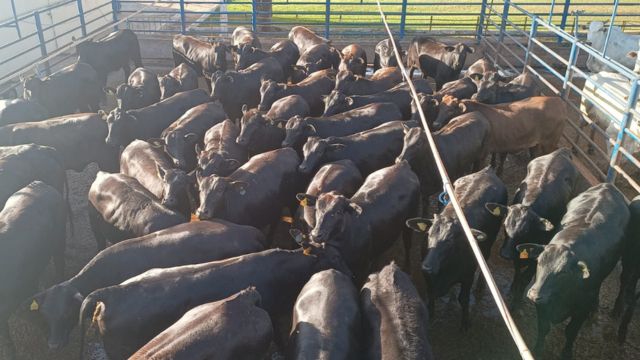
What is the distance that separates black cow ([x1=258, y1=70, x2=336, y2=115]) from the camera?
29.7ft

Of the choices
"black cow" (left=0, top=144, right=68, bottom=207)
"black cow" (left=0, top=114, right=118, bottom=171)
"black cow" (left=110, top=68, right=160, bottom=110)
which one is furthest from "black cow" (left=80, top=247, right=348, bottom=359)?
"black cow" (left=110, top=68, right=160, bottom=110)

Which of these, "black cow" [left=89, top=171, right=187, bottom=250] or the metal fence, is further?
the metal fence

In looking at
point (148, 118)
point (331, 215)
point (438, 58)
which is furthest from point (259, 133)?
point (438, 58)

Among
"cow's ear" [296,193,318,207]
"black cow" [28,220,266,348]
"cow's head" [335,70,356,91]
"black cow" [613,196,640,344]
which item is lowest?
"black cow" [613,196,640,344]

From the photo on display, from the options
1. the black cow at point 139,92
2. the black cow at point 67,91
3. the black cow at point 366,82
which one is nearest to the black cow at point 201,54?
the black cow at point 139,92

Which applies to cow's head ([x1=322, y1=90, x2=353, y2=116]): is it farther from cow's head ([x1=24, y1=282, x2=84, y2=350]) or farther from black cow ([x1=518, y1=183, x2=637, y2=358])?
cow's head ([x1=24, y1=282, x2=84, y2=350])

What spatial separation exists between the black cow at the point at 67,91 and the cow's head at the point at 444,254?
23.0 feet

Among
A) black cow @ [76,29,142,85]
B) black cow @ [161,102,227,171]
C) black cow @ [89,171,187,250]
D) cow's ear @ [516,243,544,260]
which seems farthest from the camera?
black cow @ [76,29,142,85]

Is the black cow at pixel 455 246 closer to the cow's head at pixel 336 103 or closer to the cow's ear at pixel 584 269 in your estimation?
the cow's ear at pixel 584 269

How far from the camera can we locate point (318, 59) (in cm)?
1116

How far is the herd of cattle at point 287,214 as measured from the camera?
450cm

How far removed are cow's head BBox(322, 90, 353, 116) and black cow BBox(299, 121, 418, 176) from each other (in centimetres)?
103

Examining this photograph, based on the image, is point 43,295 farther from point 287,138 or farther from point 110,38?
point 110,38

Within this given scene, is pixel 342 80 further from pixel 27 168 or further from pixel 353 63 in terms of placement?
pixel 27 168
